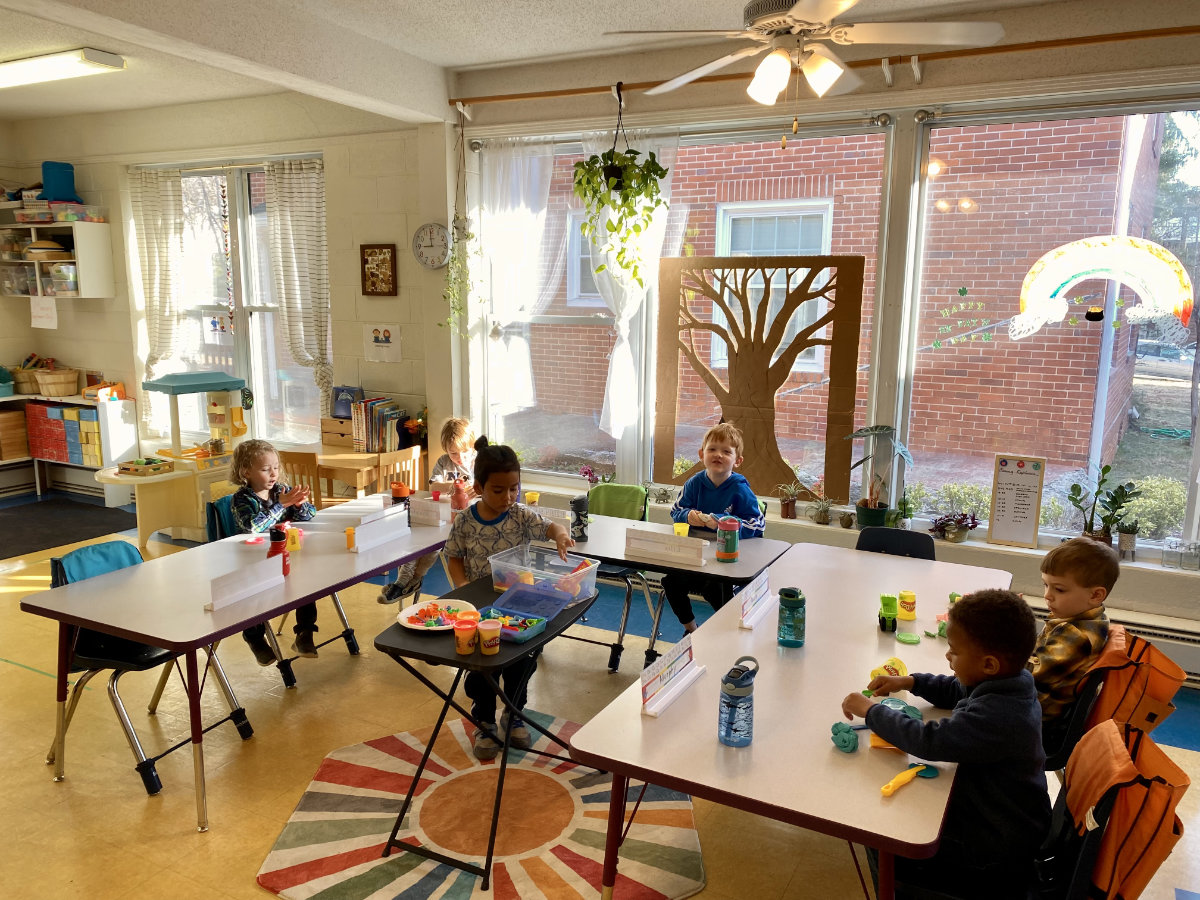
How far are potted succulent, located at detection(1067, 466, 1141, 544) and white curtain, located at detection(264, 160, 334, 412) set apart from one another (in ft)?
16.0

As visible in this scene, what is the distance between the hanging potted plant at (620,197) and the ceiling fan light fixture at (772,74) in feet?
6.00

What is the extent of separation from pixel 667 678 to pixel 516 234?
3834 mm

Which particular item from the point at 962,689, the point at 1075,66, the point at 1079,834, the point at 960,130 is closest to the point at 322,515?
the point at 962,689

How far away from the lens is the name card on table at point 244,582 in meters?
2.83

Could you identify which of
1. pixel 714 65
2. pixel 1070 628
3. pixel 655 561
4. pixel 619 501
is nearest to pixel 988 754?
pixel 1070 628

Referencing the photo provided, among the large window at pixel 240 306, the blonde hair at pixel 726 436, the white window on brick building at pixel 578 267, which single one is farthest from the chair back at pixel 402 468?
the blonde hair at pixel 726 436

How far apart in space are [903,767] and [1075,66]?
353 centimetres

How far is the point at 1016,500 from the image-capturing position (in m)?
4.38

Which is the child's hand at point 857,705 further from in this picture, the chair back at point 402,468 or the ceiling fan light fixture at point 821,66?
the chair back at point 402,468

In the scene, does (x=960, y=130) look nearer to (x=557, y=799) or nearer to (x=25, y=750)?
(x=557, y=799)

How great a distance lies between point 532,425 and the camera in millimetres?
5762

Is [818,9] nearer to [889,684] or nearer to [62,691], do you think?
[889,684]

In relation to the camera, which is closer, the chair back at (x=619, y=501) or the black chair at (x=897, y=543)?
the black chair at (x=897, y=543)

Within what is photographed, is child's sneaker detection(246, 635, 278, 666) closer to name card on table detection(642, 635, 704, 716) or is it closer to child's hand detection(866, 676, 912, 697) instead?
name card on table detection(642, 635, 704, 716)
